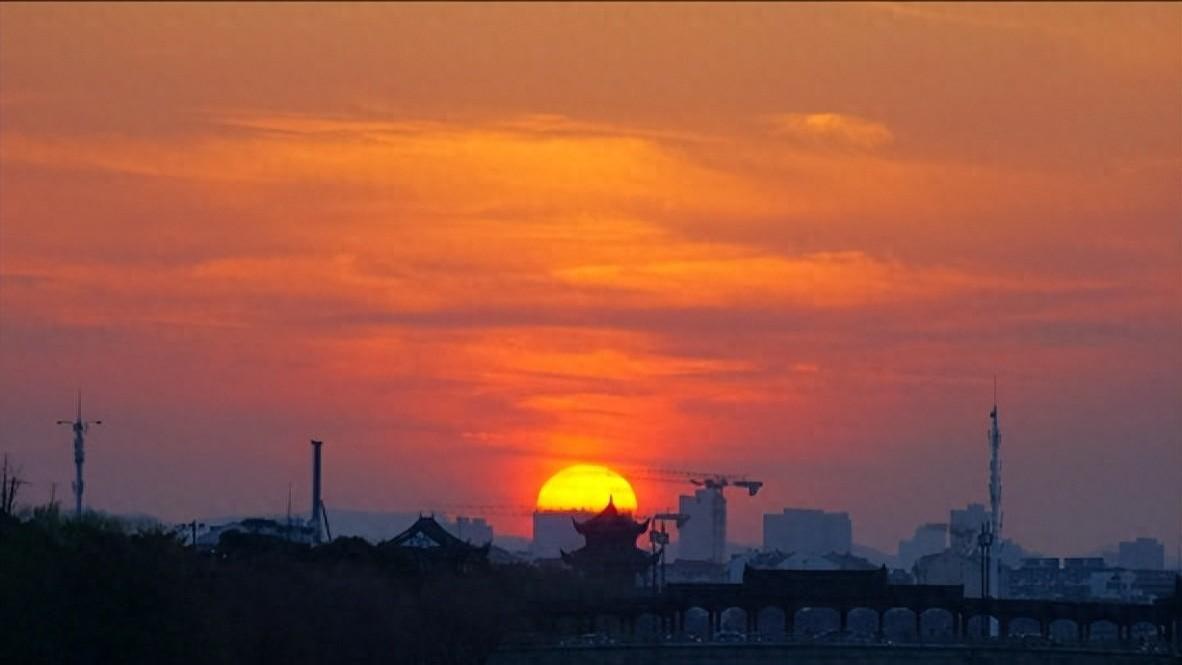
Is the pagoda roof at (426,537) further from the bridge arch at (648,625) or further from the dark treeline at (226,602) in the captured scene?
the dark treeline at (226,602)

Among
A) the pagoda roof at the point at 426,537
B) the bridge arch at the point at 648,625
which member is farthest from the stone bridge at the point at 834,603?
the bridge arch at the point at 648,625

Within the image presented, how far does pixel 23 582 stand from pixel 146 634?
3.60m

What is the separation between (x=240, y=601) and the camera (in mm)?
90312

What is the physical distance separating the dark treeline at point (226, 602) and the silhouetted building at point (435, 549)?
5.51 m

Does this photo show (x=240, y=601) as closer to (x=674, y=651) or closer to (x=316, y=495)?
(x=674, y=651)

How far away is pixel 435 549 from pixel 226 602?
2551 inches

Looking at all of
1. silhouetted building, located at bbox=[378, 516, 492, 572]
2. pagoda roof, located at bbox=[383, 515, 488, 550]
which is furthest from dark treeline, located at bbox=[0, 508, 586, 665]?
pagoda roof, located at bbox=[383, 515, 488, 550]

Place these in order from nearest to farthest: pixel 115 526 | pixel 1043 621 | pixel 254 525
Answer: pixel 115 526
pixel 1043 621
pixel 254 525

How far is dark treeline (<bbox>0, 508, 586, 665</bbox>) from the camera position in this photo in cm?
7231

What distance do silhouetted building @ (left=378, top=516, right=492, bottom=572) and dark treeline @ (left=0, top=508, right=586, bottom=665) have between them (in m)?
5.51

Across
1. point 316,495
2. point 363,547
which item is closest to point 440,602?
point 363,547

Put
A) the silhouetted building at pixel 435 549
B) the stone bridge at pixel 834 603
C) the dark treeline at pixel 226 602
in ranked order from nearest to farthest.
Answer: the dark treeline at pixel 226 602 → the silhouetted building at pixel 435 549 → the stone bridge at pixel 834 603

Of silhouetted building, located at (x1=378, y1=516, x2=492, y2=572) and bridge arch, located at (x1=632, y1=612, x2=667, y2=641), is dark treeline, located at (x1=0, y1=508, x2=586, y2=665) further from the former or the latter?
bridge arch, located at (x1=632, y1=612, x2=667, y2=641)

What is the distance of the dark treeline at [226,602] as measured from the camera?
72312mm
